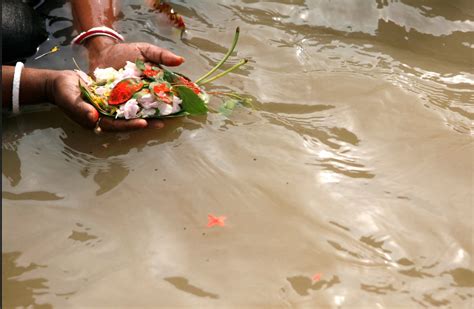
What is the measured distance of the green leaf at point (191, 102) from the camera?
2193 mm

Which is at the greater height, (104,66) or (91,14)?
(91,14)

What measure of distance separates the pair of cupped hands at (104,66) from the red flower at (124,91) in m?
0.08

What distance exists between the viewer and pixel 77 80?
7.56 ft

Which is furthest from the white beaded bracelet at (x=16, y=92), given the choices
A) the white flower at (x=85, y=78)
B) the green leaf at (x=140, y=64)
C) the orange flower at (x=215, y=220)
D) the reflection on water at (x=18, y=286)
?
the orange flower at (x=215, y=220)

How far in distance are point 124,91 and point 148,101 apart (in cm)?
10

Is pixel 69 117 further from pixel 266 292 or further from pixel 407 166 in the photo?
pixel 407 166

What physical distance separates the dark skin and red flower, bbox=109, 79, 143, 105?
83 mm

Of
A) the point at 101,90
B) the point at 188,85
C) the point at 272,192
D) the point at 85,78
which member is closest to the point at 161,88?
the point at 188,85

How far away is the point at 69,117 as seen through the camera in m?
2.34

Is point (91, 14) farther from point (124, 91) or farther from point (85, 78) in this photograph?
point (124, 91)

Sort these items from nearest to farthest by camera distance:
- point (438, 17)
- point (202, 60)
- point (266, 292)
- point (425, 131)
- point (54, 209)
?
point (266, 292)
point (54, 209)
point (425, 131)
point (202, 60)
point (438, 17)

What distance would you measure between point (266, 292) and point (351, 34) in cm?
175

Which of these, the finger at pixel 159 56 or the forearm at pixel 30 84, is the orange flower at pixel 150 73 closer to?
the finger at pixel 159 56

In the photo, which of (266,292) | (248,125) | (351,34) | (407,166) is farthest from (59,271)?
(351,34)
